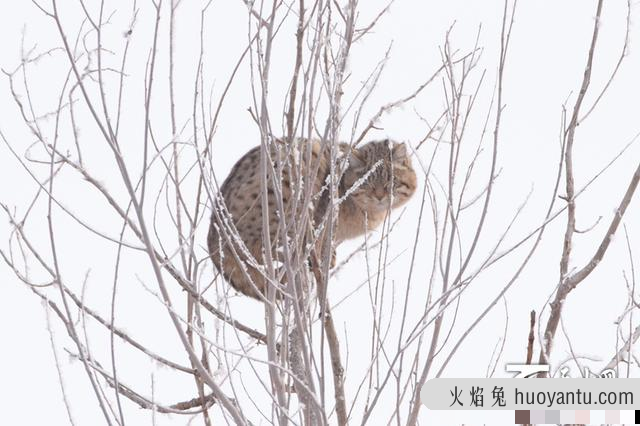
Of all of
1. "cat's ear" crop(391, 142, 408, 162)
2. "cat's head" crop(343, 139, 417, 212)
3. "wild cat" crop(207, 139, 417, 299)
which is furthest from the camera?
"cat's head" crop(343, 139, 417, 212)

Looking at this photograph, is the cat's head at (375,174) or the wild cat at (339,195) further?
the cat's head at (375,174)

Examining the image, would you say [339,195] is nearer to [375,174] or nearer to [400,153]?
[375,174]

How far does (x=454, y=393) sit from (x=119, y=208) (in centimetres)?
107

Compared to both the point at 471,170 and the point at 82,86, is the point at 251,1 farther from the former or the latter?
the point at 471,170

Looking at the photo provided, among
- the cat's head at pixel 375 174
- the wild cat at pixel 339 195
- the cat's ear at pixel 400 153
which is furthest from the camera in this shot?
the cat's head at pixel 375 174

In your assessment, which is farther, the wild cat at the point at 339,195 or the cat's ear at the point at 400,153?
the cat's ear at the point at 400,153

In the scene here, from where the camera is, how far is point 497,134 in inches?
108

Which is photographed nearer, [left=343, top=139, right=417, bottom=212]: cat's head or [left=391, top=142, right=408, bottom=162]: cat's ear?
[left=391, top=142, right=408, bottom=162]: cat's ear

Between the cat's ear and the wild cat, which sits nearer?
the wild cat

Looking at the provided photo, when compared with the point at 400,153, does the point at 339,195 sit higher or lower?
lower

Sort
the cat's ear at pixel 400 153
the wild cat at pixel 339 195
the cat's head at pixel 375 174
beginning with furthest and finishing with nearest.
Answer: the cat's head at pixel 375 174 < the cat's ear at pixel 400 153 < the wild cat at pixel 339 195

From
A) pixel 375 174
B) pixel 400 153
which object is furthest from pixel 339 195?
pixel 400 153

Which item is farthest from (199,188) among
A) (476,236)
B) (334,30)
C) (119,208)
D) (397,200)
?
(397,200)

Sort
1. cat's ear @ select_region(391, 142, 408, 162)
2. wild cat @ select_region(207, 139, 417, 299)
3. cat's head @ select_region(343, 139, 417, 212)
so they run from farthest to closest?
1. cat's head @ select_region(343, 139, 417, 212)
2. cat's ear @ select_region(391, 142, 408, 162)
3. wild cat @ select_region(207, 139, 417, 299)
